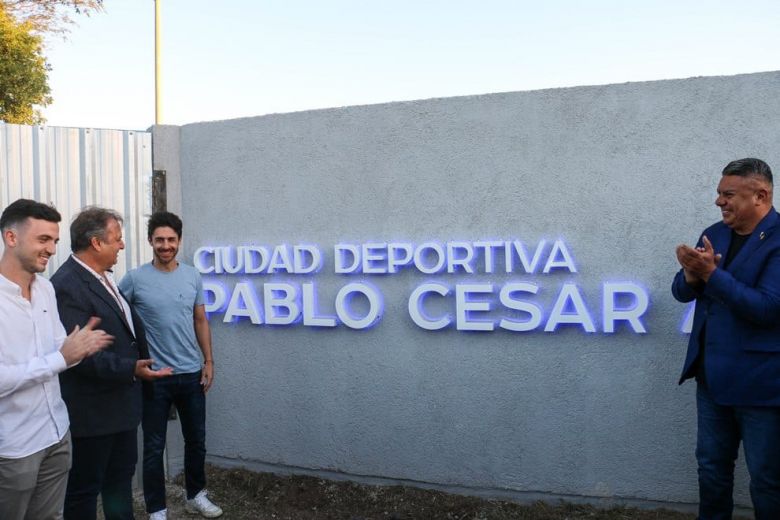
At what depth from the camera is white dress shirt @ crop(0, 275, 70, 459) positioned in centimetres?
259

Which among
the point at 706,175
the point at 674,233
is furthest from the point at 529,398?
the point at 706,175

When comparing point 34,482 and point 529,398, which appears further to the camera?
point 529,398

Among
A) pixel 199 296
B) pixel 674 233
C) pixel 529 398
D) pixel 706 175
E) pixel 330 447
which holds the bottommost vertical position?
pixel 330 447

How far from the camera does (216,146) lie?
5.04 m

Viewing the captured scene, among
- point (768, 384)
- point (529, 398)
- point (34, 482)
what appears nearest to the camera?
point (34, 482)

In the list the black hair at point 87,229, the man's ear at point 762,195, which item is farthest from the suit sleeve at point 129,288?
the man's ear at point 762,195

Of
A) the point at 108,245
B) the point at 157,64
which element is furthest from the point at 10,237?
the point at 157,64

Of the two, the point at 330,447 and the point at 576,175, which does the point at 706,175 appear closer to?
the point at 576,175

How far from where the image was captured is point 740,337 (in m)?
3.06

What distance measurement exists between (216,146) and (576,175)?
8.52 ft

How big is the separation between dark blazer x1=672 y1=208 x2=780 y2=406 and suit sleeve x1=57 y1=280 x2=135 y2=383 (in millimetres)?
2686

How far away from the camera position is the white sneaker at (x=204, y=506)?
4.34 meters

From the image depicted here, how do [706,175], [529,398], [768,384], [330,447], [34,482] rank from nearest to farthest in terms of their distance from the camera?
[34,482]
[768,384]
[706,175]
[529,398]
[330,447]

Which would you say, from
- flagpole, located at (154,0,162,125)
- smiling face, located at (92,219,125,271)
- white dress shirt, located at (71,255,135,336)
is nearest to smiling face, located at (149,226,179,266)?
white dress shirt, located at (71,255,135,336)
